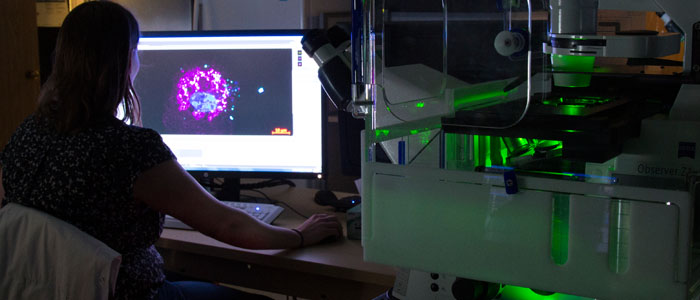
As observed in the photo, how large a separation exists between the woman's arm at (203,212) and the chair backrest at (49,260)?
0.22 meters

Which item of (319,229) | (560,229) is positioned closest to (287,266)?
(319,229)

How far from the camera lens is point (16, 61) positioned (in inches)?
113

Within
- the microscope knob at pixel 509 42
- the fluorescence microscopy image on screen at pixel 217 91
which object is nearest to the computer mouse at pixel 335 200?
the fluorescence microscopy image on screen at pixel 217 91

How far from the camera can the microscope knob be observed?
35.1 inches

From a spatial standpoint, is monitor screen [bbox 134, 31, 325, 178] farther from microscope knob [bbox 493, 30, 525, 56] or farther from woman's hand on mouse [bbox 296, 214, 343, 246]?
microscope knob [bbox 493, 30, 525, 56]

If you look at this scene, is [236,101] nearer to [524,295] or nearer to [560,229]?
[524,295]

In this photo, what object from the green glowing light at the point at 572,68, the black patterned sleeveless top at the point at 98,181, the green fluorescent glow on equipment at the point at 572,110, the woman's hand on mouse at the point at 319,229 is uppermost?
the green glowing light at the point at 572,68

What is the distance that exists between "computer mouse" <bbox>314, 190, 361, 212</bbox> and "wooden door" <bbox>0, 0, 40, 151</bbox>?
1.57 meters

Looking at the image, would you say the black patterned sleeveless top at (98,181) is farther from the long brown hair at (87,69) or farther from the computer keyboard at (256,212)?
the computer keyboard at (256,212)

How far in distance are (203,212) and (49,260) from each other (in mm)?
338

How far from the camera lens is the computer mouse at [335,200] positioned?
6.30 ft

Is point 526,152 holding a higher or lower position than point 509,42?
lower

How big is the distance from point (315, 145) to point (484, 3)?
3.25 feet

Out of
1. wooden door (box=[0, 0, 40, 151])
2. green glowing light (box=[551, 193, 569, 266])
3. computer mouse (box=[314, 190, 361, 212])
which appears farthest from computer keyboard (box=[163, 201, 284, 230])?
wooden door (box=[0, 0, 40, 151])
